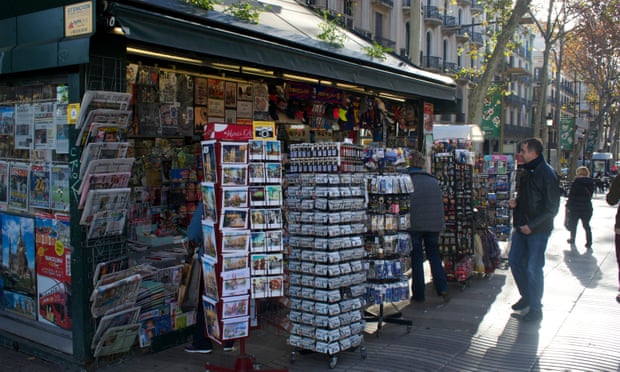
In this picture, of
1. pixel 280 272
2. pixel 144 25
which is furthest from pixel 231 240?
pixel 144 25

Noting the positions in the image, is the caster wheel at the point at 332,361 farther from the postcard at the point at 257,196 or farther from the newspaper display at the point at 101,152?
the newspaper display at the point at 101,152

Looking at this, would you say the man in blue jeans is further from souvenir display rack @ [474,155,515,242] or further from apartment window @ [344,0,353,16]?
apartment window @ [344,0,353,16]

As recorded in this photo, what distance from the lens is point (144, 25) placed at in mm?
4273

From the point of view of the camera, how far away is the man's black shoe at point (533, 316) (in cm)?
612

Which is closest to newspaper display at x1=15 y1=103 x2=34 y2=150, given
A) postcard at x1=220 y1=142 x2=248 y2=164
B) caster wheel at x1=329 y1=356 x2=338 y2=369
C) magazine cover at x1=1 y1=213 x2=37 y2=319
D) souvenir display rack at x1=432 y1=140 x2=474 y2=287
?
magazine cover at x1=1 y1=213 x2=37 y2=319

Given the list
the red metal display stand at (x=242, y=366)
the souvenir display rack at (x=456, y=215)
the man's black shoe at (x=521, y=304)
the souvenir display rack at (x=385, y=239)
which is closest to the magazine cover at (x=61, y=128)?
the red metal display stand at (x=242, y=366)

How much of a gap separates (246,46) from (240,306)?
8.14ft

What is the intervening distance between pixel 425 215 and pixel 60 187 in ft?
13.6

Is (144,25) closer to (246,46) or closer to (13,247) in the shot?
(246,46)

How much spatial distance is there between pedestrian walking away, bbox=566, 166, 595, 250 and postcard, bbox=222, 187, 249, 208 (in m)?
9.13

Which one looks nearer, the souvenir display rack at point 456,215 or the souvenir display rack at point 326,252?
the souvenir display rack at point 326,252

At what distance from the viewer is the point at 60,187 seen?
4930 millimetres

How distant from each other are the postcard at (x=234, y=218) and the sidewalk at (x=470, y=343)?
4.60 ft

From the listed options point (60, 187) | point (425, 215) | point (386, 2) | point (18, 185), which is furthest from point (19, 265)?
point (386, 2)
